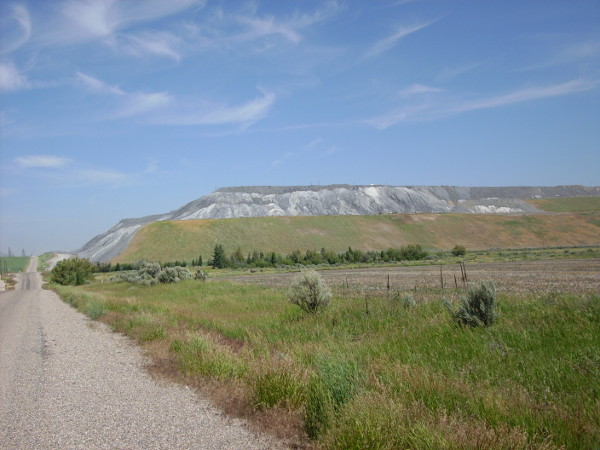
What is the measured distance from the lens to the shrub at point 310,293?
48.8ft

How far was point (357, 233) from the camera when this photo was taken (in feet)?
366

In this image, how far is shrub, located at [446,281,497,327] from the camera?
10257mm

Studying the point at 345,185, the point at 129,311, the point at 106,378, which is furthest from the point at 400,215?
the point at 106,378

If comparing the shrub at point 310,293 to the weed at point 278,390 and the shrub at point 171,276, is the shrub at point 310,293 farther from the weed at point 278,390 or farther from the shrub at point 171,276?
the shrub at point 171,276

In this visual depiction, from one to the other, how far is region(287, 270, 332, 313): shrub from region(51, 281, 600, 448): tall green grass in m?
1.03

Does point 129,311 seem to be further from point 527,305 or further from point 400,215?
point 400,215

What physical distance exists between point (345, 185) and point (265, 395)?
15693 cm

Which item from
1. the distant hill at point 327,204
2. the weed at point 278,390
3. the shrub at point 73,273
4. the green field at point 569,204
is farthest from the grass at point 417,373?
the green field at point 569,204

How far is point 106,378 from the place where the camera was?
8.89m

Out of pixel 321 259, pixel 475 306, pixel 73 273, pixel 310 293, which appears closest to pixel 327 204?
pixel 321 259

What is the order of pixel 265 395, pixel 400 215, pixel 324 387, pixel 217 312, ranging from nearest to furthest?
pixel 324 387, pixel 265 395, pixel 217 312, pixel 400 215

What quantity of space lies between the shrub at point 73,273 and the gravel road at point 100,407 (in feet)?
175

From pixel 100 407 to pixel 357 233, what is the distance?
106 metres

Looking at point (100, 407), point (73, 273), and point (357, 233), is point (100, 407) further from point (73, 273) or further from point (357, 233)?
point (357, 233)
